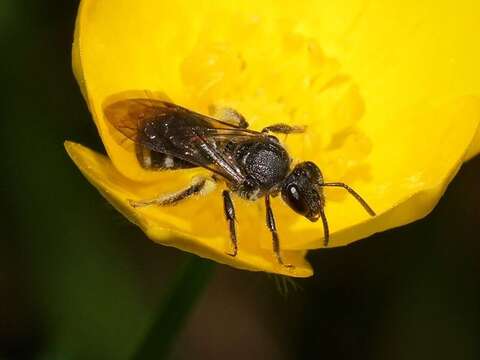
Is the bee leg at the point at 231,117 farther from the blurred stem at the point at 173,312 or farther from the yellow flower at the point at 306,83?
the blurred stem at the point at 173,312

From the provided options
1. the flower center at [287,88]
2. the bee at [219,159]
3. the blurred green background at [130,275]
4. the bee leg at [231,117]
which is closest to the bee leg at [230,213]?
the bee at [219,159]

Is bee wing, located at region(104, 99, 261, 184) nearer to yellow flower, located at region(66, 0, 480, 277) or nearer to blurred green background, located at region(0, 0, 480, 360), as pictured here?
yellow flower, located at region(66, 0, 480, 277)

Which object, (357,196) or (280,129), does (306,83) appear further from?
(357,196)

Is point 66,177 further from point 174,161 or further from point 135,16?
point 174,161

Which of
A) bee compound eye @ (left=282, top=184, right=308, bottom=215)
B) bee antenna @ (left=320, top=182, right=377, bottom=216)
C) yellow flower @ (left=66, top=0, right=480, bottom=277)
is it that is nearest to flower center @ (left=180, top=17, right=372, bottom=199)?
yellow flower @ (left=66, top=0, right=480, bottom=277)

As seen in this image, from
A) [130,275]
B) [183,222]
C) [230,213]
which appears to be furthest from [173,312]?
[130,275]

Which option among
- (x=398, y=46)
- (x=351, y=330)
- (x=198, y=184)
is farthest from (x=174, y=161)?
(x=351, y=330)
